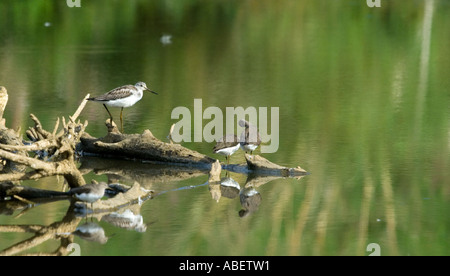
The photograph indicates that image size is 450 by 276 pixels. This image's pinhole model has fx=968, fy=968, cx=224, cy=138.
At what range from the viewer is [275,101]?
62.5 ft

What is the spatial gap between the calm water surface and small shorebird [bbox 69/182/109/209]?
348 mm

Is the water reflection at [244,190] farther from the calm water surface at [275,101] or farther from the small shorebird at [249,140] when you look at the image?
the small shorebird at [249,140]

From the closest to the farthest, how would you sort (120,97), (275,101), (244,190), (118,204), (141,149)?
(118,204) → (244,190) → (141,149) → (120,97) → (275,101)

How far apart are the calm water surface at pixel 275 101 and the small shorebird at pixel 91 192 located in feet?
1.14

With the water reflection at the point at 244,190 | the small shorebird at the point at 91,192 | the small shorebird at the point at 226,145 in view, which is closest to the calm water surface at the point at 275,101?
the water reflection at the point at 244,190

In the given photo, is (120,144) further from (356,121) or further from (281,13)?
(281,13)

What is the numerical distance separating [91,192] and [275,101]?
908 centimetres

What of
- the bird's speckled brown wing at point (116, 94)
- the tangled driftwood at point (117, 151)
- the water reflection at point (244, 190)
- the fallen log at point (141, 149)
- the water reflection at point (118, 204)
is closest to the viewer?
the water reflection at point (118, 204)

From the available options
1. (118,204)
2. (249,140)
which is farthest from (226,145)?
(118,204)

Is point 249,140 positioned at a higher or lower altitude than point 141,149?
higher

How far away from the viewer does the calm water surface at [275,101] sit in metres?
10.4

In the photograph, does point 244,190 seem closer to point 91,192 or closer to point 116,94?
point 91,192

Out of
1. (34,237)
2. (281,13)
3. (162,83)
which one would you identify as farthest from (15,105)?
(281,13)

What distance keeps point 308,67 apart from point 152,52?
4.94m
